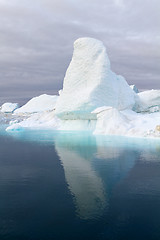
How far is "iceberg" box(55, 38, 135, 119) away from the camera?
132ft

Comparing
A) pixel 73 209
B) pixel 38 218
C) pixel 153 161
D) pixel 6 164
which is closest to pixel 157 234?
pixel 73 209

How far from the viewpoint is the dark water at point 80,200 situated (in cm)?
658

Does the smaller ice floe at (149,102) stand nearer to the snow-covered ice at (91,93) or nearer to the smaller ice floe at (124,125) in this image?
the snow-covered ice at (91,93)

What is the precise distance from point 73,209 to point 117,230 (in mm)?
1805

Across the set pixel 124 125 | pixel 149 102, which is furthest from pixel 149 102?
pixel 124 125

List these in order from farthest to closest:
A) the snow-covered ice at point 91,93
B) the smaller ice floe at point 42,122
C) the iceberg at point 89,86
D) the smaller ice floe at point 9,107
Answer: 1. the smaller ice floe at point 9,107
2. the smaller ice floe at point 42,122
3. the iceberg at point 89,86
4. the snow-covered ice at point 91,93

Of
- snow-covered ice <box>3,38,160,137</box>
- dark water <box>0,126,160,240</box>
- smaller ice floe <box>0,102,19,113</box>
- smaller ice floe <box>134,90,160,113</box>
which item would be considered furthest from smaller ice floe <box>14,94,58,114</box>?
dark water <box>0,126,160,240</box>

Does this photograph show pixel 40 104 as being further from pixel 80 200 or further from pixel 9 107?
pixel 80 200

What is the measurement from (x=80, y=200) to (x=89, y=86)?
3389 cm

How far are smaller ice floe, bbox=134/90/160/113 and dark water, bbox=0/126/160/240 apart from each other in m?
32.7

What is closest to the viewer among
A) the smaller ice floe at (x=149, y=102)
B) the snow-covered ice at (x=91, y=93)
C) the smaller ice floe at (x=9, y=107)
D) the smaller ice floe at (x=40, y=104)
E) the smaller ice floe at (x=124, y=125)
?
the smaller ice floe at (x=124, y=125)

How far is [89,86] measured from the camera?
136 feet

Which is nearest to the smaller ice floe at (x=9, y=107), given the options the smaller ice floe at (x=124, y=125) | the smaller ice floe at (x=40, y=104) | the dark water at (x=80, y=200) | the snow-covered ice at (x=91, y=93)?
the smaller ice floe at (x=40, y=104)

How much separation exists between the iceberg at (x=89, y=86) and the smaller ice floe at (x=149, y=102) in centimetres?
352
